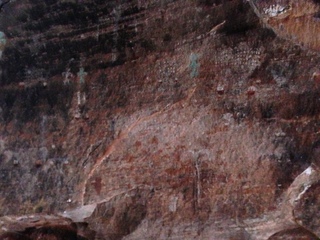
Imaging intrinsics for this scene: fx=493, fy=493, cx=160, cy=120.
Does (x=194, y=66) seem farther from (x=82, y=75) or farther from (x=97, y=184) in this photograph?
(x=97, y=184)

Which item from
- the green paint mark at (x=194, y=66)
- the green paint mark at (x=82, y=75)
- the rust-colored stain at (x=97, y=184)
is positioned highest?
the green paint mark at (x=82, y=75)

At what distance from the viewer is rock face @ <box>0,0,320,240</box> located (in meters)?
2.21

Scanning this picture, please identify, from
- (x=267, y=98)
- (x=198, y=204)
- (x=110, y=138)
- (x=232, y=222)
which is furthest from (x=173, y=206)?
(x=267, y=98)

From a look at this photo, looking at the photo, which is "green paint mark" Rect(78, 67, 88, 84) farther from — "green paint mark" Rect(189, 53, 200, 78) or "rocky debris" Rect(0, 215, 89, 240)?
"rocky debris" Rect(0, 215, 89, 240)

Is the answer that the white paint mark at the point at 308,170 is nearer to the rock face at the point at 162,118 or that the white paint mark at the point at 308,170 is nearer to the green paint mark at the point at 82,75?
the rock face at the point at 162,118

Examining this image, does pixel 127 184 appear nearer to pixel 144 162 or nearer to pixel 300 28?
pixel 144 162

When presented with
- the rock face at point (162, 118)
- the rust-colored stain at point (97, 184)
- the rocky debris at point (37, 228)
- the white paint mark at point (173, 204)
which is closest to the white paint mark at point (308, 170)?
the rock face at point (162, 118)

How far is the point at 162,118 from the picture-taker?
7.62 ft

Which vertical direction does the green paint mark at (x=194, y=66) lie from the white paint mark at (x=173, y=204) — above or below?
above

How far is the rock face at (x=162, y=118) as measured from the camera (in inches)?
86.9

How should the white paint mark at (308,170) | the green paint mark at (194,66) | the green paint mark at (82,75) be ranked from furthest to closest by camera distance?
the green paint mark at (82,75), the green paint mark at (194,66), the white paint mark at (308,170)

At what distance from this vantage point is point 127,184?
7.72ft

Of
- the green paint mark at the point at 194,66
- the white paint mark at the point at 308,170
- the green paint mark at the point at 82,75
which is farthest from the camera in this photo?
the green paint mark at the point at 82,75

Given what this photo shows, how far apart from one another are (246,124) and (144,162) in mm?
510
